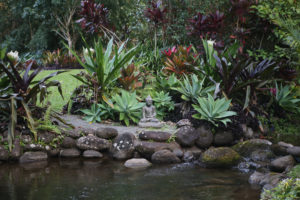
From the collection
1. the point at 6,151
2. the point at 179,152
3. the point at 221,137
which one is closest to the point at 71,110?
the point at 6,151

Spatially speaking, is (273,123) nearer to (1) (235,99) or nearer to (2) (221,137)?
(1) (235,99)

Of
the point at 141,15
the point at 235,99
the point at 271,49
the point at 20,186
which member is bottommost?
the point at 20,186

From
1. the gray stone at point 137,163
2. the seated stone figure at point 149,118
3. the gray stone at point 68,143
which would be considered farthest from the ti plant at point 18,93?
Answer: the seated stone figure at point 149,118

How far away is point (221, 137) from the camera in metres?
6.28

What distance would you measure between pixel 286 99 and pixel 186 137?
2.42 metres

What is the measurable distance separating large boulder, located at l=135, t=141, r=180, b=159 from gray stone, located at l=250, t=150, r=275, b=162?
51.8 inches

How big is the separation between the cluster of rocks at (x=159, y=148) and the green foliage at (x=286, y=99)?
1.35 metres

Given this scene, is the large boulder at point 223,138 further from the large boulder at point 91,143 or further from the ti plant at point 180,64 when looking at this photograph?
the ti plant at point 180,64

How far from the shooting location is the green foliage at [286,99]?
7164 mm

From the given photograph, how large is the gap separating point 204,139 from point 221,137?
1.06ft

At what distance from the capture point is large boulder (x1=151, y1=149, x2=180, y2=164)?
5812 millimetres

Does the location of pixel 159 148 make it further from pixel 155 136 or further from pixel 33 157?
pixel 33 157

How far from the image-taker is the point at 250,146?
6.00 metres

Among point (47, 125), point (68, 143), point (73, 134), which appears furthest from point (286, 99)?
point (47, 125)
